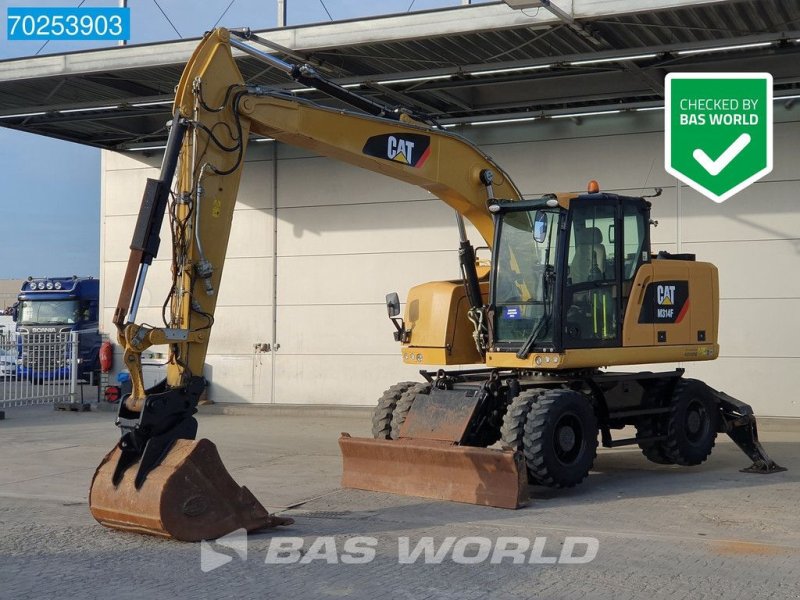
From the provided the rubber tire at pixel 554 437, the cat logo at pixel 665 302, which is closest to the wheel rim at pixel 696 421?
the cat logo at pixel 665 302

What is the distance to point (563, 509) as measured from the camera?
31.0ft

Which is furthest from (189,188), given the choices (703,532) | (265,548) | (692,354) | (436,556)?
(692,354)

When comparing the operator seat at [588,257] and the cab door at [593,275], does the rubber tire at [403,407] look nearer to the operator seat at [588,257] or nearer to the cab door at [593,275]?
the cab door at [593,275]

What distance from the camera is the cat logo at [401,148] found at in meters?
10.4

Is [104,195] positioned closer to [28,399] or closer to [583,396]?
[28,399]

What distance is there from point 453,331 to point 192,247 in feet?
12.2

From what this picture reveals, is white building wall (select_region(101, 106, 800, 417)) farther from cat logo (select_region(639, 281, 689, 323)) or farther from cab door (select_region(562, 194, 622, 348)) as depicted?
cab door (select_region(562, 194, 622, 348))

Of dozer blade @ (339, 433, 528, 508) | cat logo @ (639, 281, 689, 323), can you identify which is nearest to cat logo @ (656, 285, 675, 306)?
cat logo @ (639, 281, 689, 323)

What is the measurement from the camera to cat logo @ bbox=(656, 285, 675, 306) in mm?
11508

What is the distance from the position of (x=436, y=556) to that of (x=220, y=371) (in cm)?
1301

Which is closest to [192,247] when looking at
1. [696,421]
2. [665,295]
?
[665,295]

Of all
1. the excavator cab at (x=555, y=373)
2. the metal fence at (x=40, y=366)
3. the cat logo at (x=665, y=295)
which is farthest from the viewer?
the metal fence at (x=40, y=366)

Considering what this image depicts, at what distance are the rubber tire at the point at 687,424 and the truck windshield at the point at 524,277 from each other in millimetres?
2253

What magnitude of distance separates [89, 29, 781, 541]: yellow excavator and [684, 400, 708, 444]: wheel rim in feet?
0.11
